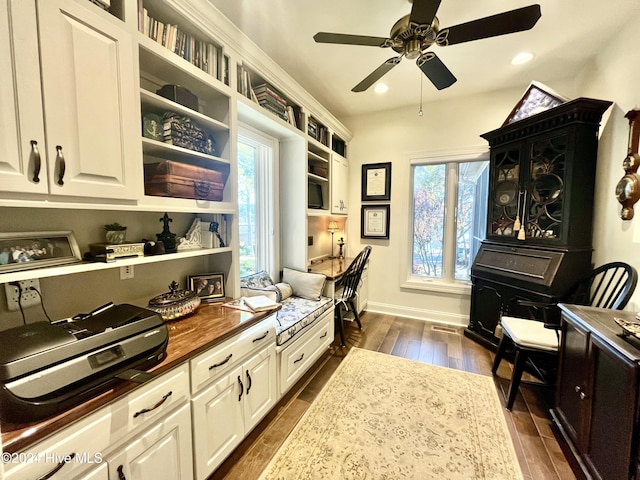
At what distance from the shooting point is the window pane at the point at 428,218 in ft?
11.9

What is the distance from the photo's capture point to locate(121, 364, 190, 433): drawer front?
0.97 metres

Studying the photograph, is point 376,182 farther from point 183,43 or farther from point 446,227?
point 183,43

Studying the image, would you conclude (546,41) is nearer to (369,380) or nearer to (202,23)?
(202,23)

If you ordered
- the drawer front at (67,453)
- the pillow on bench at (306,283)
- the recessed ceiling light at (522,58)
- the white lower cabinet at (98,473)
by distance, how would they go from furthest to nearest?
the pillow on bench at (306,283), the recessed ceiling light at (522,58), the white lower cabinet at (98,473), the drawer front at (67,453)

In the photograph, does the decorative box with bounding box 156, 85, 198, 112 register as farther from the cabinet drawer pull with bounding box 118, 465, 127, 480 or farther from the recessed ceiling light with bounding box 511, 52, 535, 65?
the recessed ceiling light with bounding box 511, 52, 535, 65

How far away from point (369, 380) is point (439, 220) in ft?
7.70

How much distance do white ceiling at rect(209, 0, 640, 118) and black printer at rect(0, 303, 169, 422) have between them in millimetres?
2135

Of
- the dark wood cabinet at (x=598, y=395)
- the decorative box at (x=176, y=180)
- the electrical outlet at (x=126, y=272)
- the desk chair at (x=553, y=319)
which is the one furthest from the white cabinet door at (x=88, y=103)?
the desk chair at (x=553, y=319)

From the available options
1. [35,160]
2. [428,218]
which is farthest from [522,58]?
[35,160]

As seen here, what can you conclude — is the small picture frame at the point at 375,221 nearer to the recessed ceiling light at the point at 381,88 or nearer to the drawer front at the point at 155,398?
the recessed ceiling light at the point at 381,88

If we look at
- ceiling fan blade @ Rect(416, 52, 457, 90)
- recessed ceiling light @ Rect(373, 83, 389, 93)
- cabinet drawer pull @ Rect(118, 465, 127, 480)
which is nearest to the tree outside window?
recessed ceiling light @ Rect(373, 83, 389, 93)

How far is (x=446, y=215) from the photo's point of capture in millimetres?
3605

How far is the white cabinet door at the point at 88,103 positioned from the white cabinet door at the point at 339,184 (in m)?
2.42

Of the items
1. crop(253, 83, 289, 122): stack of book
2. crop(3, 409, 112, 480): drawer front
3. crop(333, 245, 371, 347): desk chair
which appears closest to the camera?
crop(3, 409, 112, 480): drawer front
